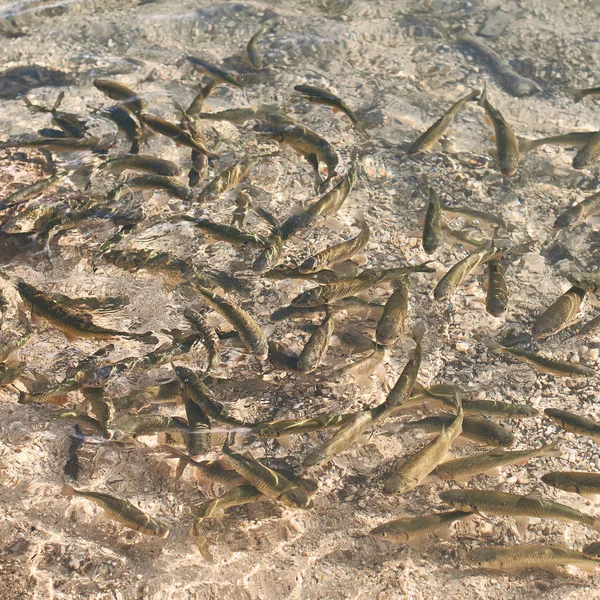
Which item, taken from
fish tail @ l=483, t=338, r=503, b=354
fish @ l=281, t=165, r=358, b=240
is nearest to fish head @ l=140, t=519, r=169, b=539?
fish @ l=281, t=165, r=358, b=240

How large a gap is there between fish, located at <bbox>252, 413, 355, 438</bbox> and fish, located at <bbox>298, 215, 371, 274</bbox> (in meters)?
1.15

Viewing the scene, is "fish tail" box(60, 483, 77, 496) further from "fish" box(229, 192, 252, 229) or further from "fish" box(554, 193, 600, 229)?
"fish" box(554, 193, 600, 229)

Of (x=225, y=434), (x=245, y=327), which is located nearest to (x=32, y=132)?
(x=245, y=327)

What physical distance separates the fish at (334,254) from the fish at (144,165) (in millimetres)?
1599

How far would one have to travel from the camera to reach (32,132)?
6.23 meters

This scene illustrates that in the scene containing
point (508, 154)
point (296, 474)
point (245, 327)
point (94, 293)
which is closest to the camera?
point (296, 474)

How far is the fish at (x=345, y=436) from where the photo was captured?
12.0ft

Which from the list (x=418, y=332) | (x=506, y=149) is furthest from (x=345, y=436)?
(x=506, y=149)

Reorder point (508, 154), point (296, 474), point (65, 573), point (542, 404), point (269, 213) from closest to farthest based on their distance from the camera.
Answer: point (65, 573), point (296, 474), point (542, 404), point (269, 213), point (508, 154)

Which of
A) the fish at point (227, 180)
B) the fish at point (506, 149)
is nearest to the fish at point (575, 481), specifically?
the fish at point (506, 149)

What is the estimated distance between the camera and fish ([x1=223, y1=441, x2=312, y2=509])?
349 centimetres

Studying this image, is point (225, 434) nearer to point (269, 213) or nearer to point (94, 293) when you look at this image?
point (94, 293)

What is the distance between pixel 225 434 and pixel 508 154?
389 centimetres

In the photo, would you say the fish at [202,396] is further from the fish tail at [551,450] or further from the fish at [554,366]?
the fish at [554,366]
